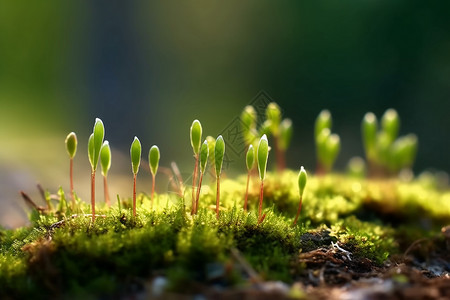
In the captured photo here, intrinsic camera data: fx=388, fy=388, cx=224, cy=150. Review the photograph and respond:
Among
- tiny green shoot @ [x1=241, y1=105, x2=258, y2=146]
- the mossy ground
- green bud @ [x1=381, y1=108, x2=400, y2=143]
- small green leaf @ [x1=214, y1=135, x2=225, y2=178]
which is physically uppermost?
green bud @ [x1=381, y1=108, x2=400, y2=143]

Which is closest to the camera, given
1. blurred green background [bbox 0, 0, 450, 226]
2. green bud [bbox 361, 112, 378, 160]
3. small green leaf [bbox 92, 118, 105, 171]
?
small green leaf [bbox 92, 118, 105, 171]

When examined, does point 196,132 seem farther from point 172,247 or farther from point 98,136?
point 172,247

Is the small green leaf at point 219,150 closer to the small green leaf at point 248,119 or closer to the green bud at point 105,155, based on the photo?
the green bud at point 105,155

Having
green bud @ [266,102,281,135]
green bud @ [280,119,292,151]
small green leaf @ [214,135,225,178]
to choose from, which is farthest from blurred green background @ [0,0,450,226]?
small green leaf @ [214,135,225,178]

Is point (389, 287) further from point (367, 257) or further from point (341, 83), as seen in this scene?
point (341, 83)

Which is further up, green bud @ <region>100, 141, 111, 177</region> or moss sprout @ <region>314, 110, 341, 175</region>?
moss sprout @ <region>314, 110, 341, 175</region>

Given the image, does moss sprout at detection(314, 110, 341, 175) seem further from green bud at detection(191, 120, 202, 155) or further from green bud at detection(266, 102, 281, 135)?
green bud at detection(191, 120, 202, 155)

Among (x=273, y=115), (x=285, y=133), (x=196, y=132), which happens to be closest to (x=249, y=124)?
(x=273, y=115)
